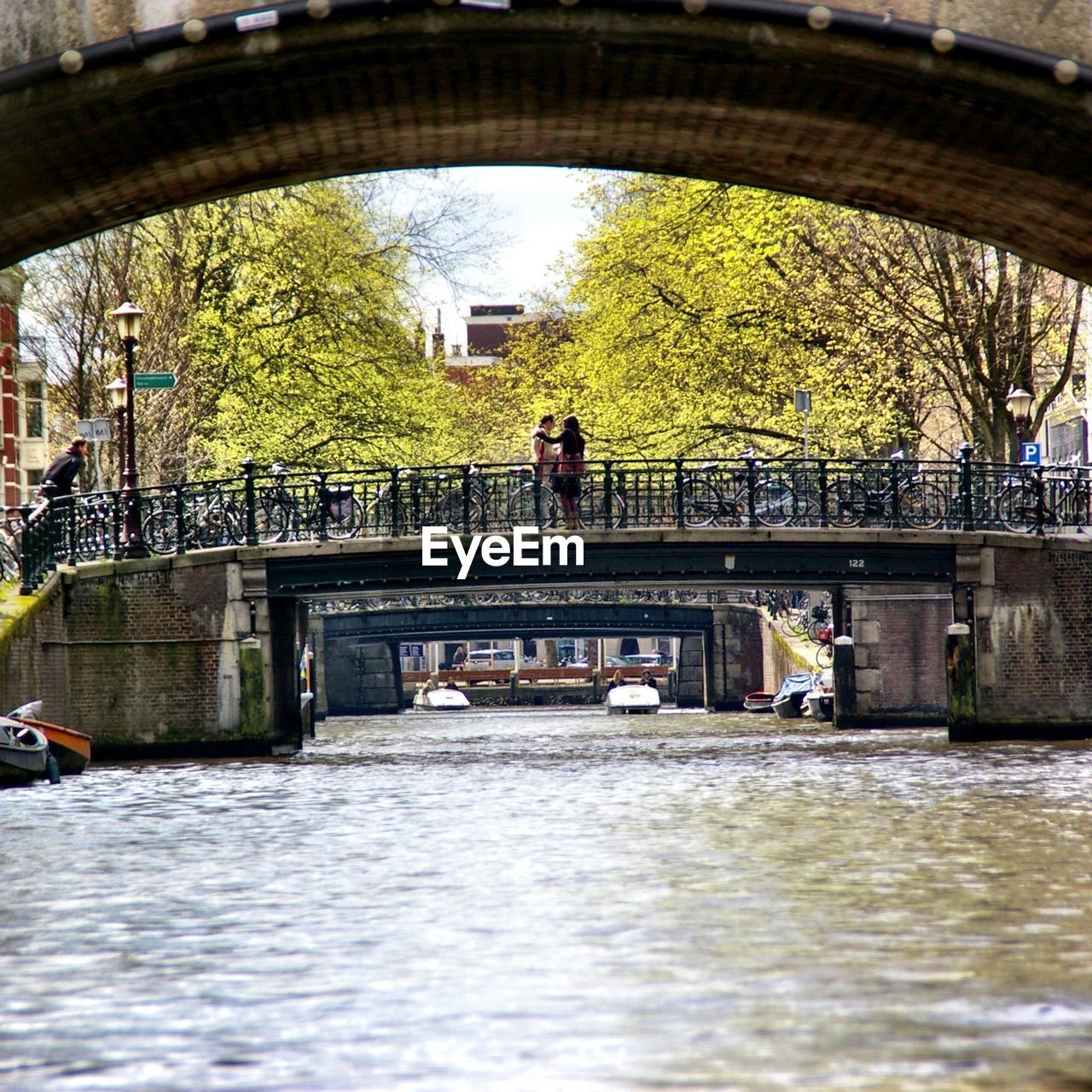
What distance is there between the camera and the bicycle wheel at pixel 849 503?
3005 cm

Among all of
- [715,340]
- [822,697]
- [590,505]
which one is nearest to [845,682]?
[822,697]

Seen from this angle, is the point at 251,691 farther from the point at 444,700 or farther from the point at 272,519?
the point at 444,700

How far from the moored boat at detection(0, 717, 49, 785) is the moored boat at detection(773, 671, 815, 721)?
2466 centimetres

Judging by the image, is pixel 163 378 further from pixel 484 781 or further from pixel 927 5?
pixel 927 5

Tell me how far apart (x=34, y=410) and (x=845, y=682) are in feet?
85.0

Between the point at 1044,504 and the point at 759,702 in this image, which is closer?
the point at 1044,504

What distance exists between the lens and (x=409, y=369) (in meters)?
41.3

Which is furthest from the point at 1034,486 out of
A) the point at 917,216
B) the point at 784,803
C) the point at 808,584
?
the point at 917,216

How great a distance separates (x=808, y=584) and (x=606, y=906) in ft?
77.9

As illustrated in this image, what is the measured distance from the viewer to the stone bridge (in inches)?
1109

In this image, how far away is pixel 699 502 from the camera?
30.0 meters

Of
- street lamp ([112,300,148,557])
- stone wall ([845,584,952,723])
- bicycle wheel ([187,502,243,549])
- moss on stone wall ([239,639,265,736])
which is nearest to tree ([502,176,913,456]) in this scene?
stone wall ([845,584,952,723])

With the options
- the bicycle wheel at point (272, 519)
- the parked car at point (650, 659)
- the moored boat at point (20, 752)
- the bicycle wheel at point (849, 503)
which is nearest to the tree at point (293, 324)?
the bicycle wheel at point (272, 519)

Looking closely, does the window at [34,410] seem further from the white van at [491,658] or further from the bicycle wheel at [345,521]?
the white van at [491,658]
